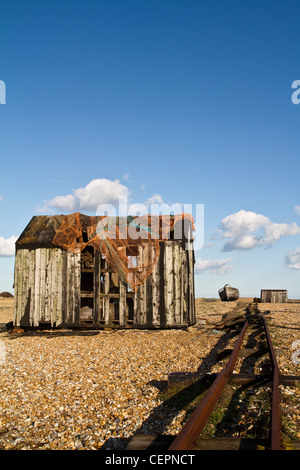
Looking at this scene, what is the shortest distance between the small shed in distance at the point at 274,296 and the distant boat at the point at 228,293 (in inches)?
Answer: 107

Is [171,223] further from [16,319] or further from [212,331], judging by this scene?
[16,319]

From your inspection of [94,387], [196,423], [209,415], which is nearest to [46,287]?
[94,387]

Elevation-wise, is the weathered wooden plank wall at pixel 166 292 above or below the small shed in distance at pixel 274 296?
above

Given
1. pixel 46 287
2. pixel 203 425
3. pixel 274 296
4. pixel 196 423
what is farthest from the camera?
pixel 274 296

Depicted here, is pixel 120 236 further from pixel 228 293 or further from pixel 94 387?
pixel 228 293

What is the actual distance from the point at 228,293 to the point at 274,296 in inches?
183

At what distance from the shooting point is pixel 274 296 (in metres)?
35.9

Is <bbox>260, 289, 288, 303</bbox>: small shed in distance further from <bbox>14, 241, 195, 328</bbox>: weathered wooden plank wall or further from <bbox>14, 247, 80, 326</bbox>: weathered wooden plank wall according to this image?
<bbox>14, 247, 80, 326</bbox>: weathered wooden plank wall

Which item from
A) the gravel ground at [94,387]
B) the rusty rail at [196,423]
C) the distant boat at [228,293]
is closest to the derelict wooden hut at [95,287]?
the gravel ground at [94,387]

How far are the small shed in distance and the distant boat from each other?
2726 millimetres

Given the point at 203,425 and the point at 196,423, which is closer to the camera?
the point at 196,423

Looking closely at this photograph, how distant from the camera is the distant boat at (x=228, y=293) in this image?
35906mm

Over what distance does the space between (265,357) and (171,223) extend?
27.3ft

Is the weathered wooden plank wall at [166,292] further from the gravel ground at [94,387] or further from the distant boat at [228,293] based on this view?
the distant boat at [228,293]
